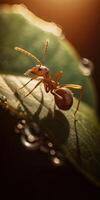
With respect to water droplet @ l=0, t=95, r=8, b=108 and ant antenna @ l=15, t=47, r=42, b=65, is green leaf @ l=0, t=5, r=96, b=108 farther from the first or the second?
water droplet @ l=0, t=95, r=8, b=108

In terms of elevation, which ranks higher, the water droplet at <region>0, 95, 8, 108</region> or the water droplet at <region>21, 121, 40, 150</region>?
the water droplet at <region>21, 121, 40, 150</region>

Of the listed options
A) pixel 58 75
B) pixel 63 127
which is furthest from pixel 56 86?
pixel 63 127

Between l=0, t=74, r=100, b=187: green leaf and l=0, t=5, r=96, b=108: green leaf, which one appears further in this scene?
l=0, t=5, r=96, b=108: green leaf

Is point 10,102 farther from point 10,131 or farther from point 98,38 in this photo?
point 98,38

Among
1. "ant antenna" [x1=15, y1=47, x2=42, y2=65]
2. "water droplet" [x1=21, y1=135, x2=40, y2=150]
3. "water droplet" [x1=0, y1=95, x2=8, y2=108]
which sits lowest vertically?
"water droplet" [x1=0, y1=95, x2=8, y2=108]

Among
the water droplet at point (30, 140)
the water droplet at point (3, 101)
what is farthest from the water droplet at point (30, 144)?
the water droplet at point (3, 101)

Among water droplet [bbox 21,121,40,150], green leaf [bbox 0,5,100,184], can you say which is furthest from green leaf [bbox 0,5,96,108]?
water droplet [bbox 21,121,40,150]

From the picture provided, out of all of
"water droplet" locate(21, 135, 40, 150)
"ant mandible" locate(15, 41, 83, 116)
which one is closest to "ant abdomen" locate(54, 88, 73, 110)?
"ant mandible" locate(15, 41, 83, 116)

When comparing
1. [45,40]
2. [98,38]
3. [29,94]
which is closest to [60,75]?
[45,40]

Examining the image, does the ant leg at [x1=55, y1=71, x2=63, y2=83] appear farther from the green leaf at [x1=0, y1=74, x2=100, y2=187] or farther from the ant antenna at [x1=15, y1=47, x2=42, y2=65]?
the green leaf at [x1=0, y1=74, x2=100, y2=187]
